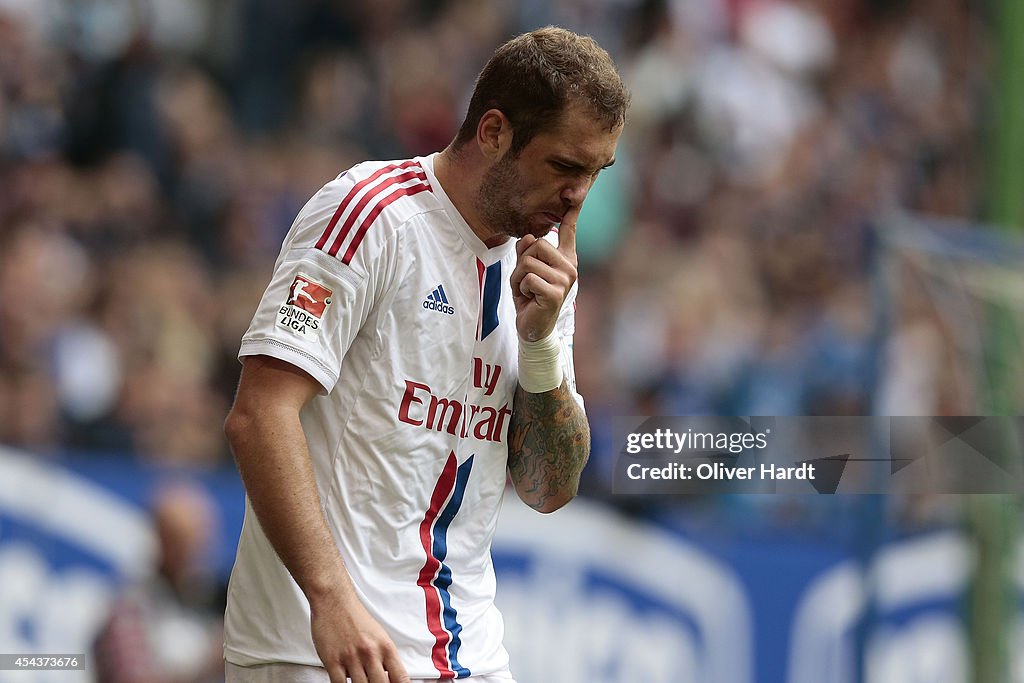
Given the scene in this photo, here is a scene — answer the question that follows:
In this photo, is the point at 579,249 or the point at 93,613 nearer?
the point at 93,613

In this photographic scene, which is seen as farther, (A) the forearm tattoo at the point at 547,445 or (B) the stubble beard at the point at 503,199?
(A) the forearm tattoo at the point at 547,445

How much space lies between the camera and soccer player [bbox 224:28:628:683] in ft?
9.44

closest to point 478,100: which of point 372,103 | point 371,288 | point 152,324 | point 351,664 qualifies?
point 371,288

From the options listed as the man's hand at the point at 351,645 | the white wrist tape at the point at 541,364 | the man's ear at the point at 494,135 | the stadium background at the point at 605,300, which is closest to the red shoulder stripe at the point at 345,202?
the man's ear at the point at 494,135

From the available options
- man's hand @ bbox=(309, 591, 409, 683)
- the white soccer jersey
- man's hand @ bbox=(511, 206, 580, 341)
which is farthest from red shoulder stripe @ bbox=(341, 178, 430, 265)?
man's hand @ bbox=(309, 591, 409, 683)

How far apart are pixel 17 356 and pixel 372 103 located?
10.8 ft

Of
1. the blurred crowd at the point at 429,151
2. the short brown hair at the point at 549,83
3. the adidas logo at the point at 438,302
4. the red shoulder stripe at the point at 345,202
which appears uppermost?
the blurred crowd at the point at 429,151

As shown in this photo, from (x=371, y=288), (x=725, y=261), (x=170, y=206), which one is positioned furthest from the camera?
(x=725, y=261)

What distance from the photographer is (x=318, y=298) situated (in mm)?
2922

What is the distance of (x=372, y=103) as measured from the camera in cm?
956

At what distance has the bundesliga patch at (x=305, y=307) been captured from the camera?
2.88 m

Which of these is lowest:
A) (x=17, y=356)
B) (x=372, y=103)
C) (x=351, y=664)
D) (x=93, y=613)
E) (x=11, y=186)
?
(x=351, y=664)

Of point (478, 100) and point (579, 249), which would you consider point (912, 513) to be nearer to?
point (579, 249)

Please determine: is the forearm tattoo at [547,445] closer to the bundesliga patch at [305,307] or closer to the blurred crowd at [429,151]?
the bundesliga patch at [305,307]
